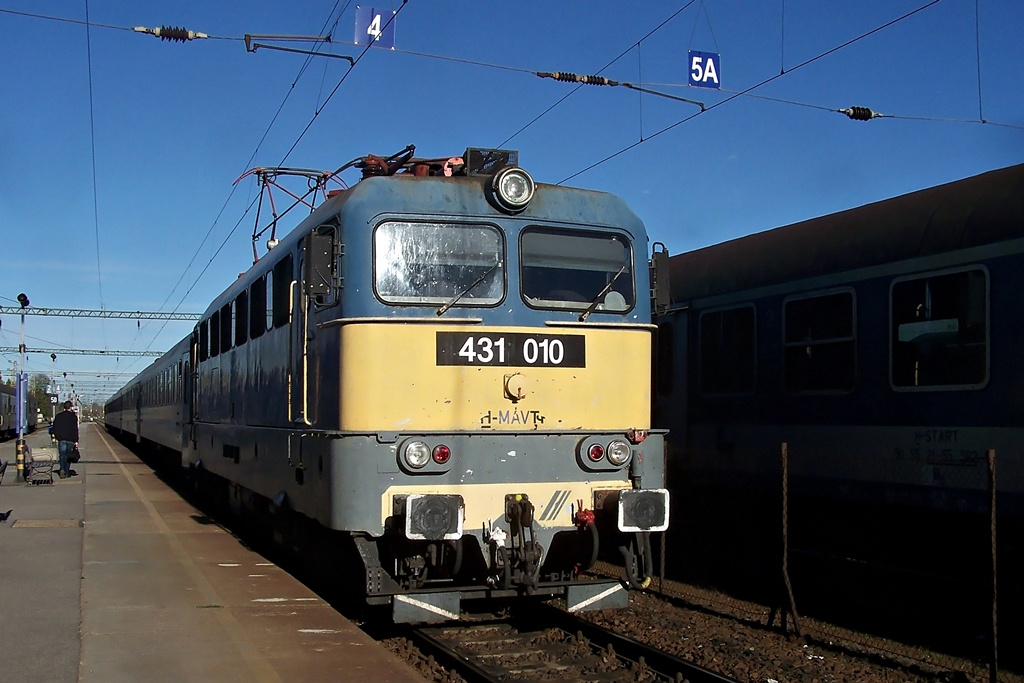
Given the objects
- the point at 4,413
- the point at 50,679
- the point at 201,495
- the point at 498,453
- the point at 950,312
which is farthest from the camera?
the point at 4,413

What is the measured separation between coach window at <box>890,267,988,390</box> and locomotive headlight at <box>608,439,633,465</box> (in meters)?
2.88

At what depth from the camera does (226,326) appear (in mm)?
12336

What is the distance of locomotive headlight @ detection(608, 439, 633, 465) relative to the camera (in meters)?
7.57

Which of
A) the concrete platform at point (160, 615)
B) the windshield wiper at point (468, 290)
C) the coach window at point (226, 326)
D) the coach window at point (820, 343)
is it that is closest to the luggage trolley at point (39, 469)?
the concrete platform at point (160, 615)

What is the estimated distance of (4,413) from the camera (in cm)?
5372

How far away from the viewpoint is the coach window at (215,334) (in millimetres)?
→ 13098

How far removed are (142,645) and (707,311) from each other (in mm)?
7234

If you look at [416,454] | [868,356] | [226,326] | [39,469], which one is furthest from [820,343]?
[39,469]

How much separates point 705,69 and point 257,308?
574cm

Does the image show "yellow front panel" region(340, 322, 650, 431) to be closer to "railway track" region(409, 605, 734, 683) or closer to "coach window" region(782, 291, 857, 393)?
"railway track" region(409, 605, 734, 683)

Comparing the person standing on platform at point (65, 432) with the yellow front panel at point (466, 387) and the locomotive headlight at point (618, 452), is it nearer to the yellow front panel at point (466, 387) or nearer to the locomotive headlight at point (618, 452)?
the yellow front panel at point (466, 387)

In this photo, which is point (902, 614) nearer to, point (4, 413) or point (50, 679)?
point (50, 679)

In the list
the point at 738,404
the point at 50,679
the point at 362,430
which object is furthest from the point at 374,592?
the point at 738,404

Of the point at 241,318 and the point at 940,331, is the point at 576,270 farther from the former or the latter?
the point at 241,318
